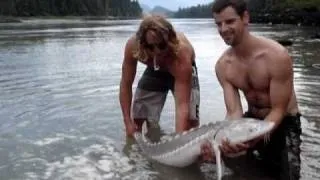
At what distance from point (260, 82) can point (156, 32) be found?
1321 millimetres

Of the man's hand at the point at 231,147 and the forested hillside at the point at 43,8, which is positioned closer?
the man's hand at the point at 231,147

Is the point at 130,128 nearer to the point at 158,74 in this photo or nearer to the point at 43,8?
the point at 158,74

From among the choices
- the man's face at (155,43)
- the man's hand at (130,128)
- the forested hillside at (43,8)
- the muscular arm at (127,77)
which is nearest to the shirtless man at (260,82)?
the man's face at (155,43)

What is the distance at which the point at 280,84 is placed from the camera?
575cm

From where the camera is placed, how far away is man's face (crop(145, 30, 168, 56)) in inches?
251

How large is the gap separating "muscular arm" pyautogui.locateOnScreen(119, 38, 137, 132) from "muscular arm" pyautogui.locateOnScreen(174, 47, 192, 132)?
647mm

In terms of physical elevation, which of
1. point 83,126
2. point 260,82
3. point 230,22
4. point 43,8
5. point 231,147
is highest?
point 230,22

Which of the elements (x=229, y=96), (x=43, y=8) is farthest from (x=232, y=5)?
(x=43, y=8)

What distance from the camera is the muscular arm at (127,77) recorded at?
23.8 feet

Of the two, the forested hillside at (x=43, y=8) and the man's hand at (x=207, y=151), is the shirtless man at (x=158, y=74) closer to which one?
the man's hand at (x=207, y=151)

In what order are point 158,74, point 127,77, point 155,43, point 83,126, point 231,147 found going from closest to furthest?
point 231,147, point 155,43, point 127,77, point 158,74, point 83,126

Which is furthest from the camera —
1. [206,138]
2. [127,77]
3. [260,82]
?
[127,77]

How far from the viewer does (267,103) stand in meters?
6.14

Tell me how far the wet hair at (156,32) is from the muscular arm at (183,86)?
8.7 inches
